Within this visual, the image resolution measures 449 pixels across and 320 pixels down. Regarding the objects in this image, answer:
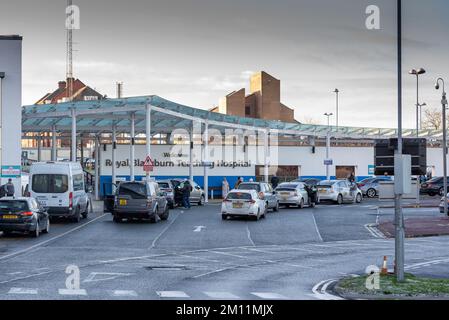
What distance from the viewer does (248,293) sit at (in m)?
15.9

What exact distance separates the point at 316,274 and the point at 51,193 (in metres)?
17.2

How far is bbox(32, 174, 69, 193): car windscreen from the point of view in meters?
33.9

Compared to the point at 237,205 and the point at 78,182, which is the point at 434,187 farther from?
the point at 78,182

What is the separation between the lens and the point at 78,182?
117 ft

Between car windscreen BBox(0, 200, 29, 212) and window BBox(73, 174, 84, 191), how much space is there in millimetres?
6629

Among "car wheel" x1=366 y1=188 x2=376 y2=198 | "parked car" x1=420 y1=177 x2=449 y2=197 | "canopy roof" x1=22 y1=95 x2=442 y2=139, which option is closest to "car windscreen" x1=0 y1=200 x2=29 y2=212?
"canopy roof" x1=22 y1=95 x2=442 y2=139

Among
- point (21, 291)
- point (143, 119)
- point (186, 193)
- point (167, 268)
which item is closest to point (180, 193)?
point (186, 193)

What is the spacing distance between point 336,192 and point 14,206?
26.7m

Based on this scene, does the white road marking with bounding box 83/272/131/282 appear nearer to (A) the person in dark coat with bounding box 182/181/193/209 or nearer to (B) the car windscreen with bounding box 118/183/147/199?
(B) the car windscreen with bounding box 118/183/147/199

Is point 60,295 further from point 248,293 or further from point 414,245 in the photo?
point 414,245

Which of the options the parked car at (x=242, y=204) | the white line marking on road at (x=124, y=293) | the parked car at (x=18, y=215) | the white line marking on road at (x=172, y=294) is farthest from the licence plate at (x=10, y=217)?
the white line marking on road at (x=172, y=294)

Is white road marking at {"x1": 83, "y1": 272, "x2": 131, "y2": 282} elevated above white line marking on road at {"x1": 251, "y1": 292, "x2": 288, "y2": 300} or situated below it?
above

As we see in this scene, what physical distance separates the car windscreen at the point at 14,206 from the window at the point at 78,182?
21.7 ft
